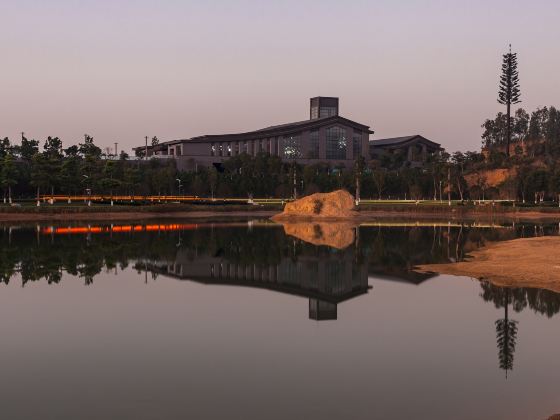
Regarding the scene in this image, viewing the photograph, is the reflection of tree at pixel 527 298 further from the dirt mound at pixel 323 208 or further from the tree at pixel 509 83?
→ the tree at pixel 509 83

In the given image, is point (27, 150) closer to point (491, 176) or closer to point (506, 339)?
point (491, 176)

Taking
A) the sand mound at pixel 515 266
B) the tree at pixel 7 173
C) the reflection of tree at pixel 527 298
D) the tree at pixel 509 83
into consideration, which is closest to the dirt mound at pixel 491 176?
the tree at pixel 509 83

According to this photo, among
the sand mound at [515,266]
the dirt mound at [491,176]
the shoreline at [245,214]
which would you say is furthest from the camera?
the dirt mound at [491,176]

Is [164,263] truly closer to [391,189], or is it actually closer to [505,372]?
[505,372]

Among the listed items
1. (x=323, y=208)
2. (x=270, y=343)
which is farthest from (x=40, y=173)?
(x=270, y=343)

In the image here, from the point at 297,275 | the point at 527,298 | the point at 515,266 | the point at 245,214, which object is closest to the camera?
the point at 527,298

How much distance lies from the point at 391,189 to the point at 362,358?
152 metres

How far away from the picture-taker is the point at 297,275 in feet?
134

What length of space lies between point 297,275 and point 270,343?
1887 cm

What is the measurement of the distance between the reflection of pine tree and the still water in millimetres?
67

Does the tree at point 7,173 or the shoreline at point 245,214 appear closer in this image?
the shoreline at point 245,214

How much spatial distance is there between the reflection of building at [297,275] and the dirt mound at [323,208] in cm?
5810

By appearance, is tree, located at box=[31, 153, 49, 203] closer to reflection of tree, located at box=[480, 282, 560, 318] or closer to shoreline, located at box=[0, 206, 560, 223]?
shoreline, located at box=[0, 206, 560, 223]

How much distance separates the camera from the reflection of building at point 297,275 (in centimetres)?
3278
